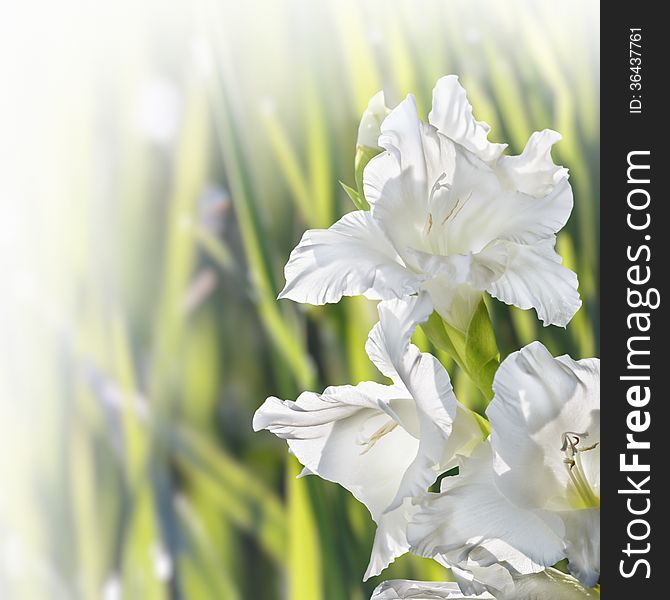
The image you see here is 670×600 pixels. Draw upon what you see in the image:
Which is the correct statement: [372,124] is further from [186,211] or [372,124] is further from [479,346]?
[186,211]

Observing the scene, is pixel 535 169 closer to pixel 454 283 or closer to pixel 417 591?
pixel 454 283

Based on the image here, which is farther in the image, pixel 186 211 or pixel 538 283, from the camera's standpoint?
pixel 186 211

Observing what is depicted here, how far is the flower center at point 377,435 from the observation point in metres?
0.39

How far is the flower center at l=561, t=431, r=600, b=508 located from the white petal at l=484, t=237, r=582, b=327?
2.1 inches

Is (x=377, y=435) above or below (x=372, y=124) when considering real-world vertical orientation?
below

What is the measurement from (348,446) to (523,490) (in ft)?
0.31

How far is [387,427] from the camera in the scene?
40cm

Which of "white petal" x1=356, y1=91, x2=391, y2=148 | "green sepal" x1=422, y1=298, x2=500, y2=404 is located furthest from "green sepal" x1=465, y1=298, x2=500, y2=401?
"white petal" x1=356, y1=91, x2=391, y2=148

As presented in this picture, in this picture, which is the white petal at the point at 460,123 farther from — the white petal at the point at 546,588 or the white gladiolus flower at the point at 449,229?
the white petal at the point at 546,588

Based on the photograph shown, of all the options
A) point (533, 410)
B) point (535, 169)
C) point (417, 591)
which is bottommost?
point (417, 591)

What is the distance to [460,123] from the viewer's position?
0.39 metres

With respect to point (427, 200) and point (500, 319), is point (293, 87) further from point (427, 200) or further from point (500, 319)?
point (427, 200)

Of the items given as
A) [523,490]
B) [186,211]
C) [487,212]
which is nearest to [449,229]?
[487,212]

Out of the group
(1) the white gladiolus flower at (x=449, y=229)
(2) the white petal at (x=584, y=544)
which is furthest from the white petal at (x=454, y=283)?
(2) the white petal at (x=584, y=544)
